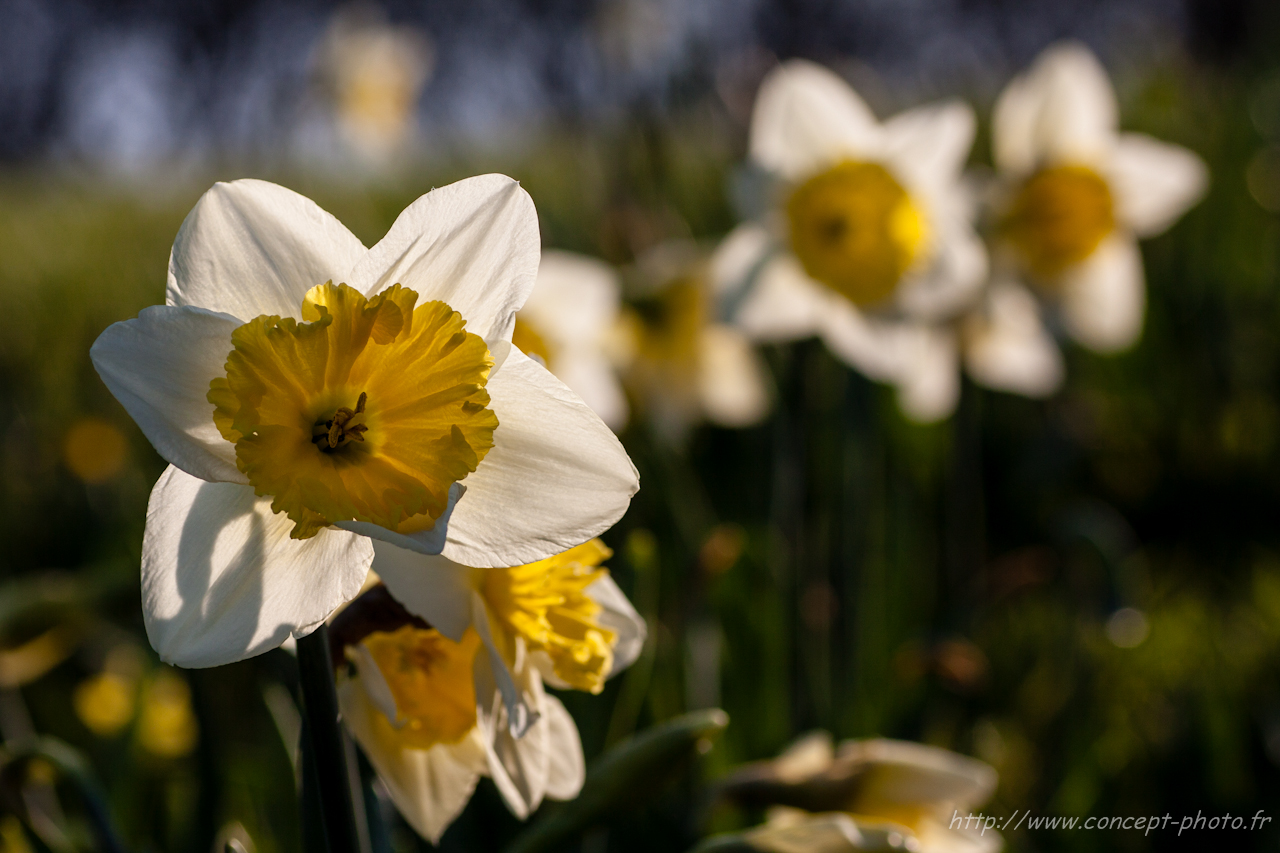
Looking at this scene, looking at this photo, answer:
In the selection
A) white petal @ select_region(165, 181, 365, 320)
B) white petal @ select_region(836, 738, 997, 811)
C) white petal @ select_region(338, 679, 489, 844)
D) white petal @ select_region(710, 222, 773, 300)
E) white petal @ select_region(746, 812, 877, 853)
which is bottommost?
white petal @ select_region(836, 738, 997, 811)

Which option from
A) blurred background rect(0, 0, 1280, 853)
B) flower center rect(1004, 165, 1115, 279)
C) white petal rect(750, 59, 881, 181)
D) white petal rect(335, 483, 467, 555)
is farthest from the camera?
flower center rect(1004, 165, 1115, 279)

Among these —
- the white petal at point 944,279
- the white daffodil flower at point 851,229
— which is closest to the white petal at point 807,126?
the white daffodil flower at point 851,229

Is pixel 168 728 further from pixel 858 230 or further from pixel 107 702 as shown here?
pixel 858 230

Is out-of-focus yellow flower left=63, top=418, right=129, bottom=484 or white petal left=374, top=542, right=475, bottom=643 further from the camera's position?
out-of-focus yellow flower left=63, top=418, right=129, bottom=484

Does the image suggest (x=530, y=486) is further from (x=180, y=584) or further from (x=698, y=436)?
(x=698, y=436)

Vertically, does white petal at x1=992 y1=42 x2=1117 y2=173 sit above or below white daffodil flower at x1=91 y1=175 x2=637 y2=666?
above

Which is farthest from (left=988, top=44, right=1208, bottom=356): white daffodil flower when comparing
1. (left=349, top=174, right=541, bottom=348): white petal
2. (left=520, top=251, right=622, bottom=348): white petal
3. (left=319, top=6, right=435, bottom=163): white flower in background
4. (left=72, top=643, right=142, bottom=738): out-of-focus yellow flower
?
(left=319, top=6, right=435, bottom=163): white flower in background

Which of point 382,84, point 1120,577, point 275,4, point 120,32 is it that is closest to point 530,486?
point 1120,577

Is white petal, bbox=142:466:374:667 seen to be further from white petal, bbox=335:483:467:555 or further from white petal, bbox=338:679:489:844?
white petal, bbox=338:679:489:844

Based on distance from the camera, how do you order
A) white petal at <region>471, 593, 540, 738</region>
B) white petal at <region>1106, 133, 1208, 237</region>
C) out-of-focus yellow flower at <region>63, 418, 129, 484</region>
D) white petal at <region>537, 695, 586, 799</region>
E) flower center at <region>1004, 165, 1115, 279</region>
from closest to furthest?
white petal at <region>471, 593, 540, 738</region>, white petal at <region>537, 695, 586, 799</region>, flower center at <region>1004, 165, 1115, 279</region>, white petal at <region>1106, 133, 1208, 237</region>, out-of-focus yellow flower at <region>63, 418, 129, 484</region>
